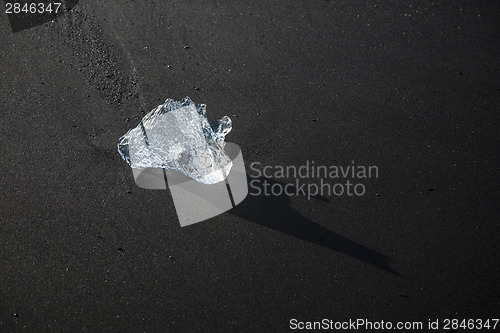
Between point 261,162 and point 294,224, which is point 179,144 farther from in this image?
point 294,224

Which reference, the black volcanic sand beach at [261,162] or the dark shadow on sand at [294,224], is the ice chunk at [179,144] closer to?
the black volcanic sand beach at [261,162]

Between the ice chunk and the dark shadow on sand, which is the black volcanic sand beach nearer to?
the dark shadow on sand

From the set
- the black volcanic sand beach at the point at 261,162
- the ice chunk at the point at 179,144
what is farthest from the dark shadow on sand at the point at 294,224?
the ice chunk at the point at 179,144

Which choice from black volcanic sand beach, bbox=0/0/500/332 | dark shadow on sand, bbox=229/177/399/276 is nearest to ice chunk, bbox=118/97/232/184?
black volcanic sand beach, bbox=0/0/500/332

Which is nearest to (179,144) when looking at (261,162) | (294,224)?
(261,162)

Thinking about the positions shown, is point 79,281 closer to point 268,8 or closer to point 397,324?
point 397,324

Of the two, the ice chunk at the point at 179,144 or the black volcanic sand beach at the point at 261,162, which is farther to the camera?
the ice chunk at the point at 179,144

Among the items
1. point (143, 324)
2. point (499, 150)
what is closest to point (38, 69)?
point (143, 324)
